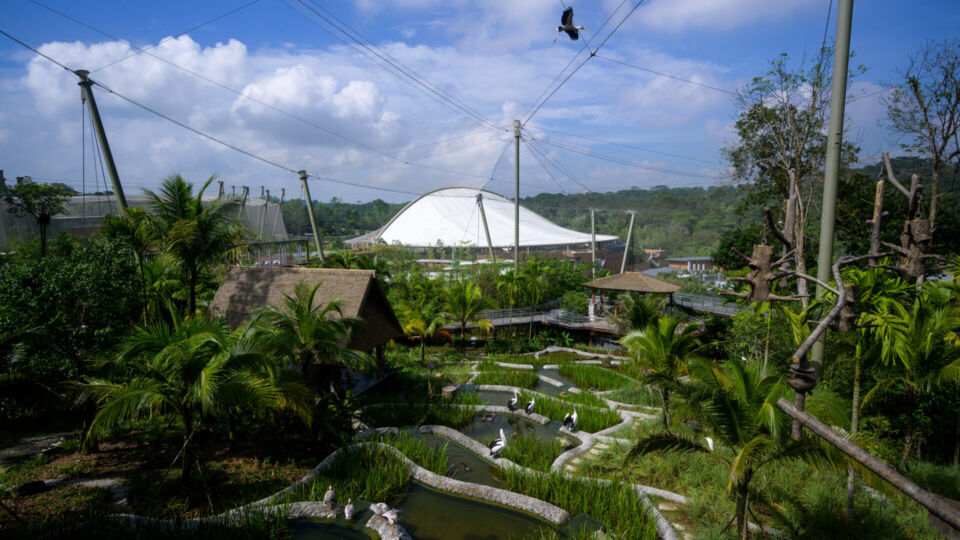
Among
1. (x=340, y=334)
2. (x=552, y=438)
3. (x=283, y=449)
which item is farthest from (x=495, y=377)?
(x=283, y=449)

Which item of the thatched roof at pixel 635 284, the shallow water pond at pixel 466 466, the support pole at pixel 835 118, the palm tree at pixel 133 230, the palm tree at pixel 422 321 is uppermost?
the support pole at pixel 835 118

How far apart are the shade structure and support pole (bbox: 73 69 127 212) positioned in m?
34.3

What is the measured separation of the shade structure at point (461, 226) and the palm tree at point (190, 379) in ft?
122

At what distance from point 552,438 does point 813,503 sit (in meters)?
4.54

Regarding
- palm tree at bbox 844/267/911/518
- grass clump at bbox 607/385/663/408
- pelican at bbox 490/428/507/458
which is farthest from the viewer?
grass clump at bbox 607/385/663/408

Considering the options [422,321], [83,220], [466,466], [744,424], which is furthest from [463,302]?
[83,220]

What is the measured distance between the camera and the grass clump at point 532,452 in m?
8.19

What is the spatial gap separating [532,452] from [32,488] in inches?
290

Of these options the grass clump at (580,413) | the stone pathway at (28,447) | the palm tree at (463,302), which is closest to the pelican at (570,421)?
the grass clump at (580,413)

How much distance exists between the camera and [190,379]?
6363 mm

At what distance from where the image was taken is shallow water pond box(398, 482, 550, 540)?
6.34 m

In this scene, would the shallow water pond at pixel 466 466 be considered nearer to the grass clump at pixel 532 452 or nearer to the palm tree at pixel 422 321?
A: the grass clump at pixel 532 452

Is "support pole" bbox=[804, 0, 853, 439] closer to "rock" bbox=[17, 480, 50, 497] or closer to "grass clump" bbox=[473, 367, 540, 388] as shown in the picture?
"rock" bbox=[17, 480, 50, 497]

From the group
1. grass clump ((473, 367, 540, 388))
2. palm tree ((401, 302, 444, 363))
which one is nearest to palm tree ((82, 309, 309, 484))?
grass clump ((473, 367, 540, 388))
